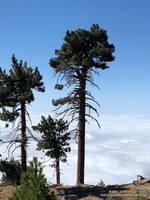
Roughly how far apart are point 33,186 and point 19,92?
57.6 feet

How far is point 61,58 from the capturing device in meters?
35.6

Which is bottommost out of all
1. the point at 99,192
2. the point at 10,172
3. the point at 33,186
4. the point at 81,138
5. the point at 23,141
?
the point at 99,192

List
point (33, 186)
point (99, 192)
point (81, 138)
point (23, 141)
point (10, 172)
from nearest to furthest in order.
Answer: point (33, 186), point (99, 192), point (81, 138), point (23, 141), point (10, 172)

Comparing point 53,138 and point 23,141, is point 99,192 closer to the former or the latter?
point 23,141

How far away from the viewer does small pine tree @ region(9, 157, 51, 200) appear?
63.8 ft

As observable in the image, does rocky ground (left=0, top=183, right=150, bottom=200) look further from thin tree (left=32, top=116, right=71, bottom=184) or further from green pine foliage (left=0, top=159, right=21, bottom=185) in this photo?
thin tree (left=32, top=116, right=71, bottom=184)

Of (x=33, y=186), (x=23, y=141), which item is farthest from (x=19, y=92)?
(x=33, y=186)

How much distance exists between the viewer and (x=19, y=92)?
120ft

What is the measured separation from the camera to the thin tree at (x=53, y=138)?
41906mm

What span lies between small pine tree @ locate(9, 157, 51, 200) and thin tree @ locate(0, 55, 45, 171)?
49.0ft

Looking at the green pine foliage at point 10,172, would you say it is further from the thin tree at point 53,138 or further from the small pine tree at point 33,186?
the small pine tree at point 33,186

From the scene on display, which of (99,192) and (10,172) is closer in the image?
(99,192)

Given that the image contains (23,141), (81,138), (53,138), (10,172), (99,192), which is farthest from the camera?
(53,138)

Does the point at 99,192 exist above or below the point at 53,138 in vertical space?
below
